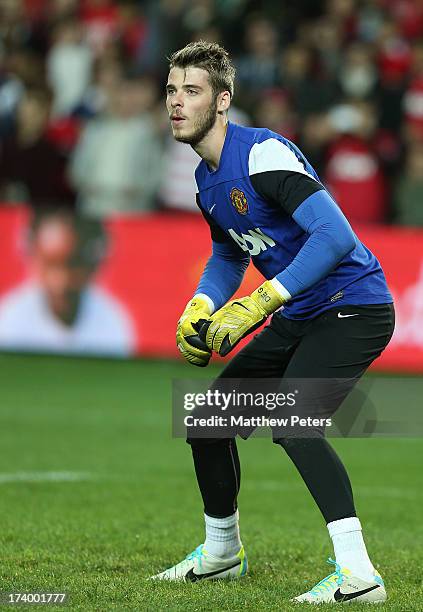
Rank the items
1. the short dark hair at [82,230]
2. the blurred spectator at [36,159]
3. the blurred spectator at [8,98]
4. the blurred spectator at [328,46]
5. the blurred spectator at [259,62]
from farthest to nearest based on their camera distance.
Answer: the blurred spectator at [8,98] → the blurred spectator at [259,62] → the blurred spectator at [328,46] → the blurred spectator at [36,159] → the short dark hair at [82,230]

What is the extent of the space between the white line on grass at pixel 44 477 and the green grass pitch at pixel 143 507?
0.04 ft

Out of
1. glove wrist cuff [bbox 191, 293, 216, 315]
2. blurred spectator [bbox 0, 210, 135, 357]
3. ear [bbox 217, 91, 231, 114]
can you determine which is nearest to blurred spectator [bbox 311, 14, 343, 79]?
blurred spectator [bbox 0, 210, 135, 357]

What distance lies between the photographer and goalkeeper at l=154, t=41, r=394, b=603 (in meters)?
5.03

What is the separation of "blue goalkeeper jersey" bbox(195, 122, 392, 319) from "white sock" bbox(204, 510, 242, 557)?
0.96m

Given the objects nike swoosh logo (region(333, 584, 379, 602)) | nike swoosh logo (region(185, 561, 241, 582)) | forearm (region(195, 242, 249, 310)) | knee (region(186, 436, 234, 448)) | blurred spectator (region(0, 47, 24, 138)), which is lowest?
nike swoosh logo (region(185, 561, 241, 582))

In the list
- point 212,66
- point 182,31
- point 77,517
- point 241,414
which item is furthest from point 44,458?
point 182,31

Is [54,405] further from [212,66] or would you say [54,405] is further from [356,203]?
[212,66]

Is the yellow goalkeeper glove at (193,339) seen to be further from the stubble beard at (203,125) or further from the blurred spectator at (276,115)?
the blurred spectator at (276,115)

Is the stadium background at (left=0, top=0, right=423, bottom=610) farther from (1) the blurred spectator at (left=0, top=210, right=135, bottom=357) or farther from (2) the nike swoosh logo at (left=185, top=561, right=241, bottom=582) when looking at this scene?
(2) the nike swoosh logo at (left=185, top=561, right=241, bottom=582)

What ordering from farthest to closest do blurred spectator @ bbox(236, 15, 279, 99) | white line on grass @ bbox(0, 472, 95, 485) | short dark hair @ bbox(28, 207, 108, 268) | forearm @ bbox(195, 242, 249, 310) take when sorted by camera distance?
blurred spectator @ bbox(236, 15, 279, 99) → short dark hair @ bbox(28, 207, 108, 268) → white line on grass @ bbox(0, 472, 95, 485) → forearm @ bbox(195, 242, 249, 310)

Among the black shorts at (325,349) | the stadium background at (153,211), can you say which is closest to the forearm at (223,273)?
the black shorts at (325,349)

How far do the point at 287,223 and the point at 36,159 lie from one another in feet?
34.4

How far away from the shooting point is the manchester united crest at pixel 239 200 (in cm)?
525

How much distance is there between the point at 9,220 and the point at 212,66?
9172mm
